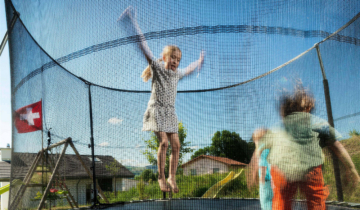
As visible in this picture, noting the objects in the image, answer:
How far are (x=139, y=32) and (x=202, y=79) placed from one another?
0.46 metres

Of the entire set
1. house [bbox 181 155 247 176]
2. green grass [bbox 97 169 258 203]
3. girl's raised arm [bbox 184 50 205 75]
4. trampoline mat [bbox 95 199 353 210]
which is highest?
girl's raised arm [bbox 184 50 205 75]

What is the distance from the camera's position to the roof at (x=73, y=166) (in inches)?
74.9

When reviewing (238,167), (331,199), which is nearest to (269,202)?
(238,167)

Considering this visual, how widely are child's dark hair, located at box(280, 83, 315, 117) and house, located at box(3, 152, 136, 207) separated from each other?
1.04 m

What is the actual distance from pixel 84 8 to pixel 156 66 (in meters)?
0.64

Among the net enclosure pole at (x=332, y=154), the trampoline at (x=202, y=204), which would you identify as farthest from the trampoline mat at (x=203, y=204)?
the net enclosure pole at (x=332, y=154)

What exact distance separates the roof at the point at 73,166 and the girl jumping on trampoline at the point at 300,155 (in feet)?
3.10

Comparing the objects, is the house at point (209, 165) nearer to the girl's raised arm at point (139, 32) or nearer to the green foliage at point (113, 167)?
the green foliage at point (113, 167)

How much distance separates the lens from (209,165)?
5.43 feet

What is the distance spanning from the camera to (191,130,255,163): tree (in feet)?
5.29

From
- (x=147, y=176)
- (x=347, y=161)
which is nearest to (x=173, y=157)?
(x=147, y=176)

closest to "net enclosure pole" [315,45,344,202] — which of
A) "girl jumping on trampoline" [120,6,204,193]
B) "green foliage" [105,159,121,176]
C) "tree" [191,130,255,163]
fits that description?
"tree" [191,130,255,163]

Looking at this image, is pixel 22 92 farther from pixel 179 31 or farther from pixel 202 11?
pixel 202 11

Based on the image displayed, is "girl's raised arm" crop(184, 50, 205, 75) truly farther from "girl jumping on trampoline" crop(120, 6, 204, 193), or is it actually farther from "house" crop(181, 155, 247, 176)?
"house" crop(181, 155, 247, 176)
